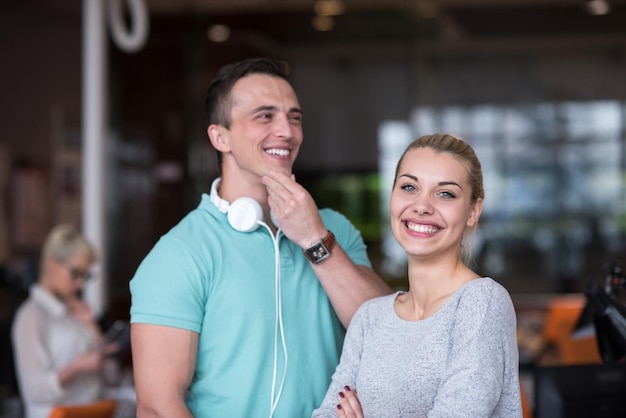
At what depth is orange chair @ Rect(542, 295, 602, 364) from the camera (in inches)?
222

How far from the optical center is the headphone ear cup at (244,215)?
2.35 m

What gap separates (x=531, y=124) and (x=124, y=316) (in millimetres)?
5183

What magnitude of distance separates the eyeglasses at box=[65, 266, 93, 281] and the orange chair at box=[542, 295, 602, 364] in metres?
2.61

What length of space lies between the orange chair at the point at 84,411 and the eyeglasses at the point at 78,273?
1.41 m

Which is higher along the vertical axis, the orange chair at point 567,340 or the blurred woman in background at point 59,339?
the blurred woman in background at point 59,339

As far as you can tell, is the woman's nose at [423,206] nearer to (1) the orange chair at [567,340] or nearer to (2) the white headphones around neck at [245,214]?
(2) the white headphones around neck at [245,214]

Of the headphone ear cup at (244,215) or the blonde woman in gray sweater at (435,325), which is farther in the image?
the headphone ear cup at (244,215)

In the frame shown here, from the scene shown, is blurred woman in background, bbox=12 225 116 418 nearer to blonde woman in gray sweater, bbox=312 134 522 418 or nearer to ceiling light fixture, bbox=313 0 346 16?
blonde woman in gray sweater, bbox=312 134 522 418

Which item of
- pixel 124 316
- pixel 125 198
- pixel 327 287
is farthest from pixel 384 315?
pixel 125 198

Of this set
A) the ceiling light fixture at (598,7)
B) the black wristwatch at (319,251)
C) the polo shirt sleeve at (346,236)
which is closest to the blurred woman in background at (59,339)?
the polo shirt sleeve at (346,236)

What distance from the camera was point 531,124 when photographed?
36.0 ft

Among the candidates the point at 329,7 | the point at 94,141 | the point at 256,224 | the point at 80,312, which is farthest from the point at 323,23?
the point at 256,224

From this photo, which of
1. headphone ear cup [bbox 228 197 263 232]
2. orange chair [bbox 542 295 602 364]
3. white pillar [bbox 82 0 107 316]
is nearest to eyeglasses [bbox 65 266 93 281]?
white pillar [bbox 82 0 107 316]

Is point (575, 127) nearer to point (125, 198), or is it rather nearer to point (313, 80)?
point (313, 80)
